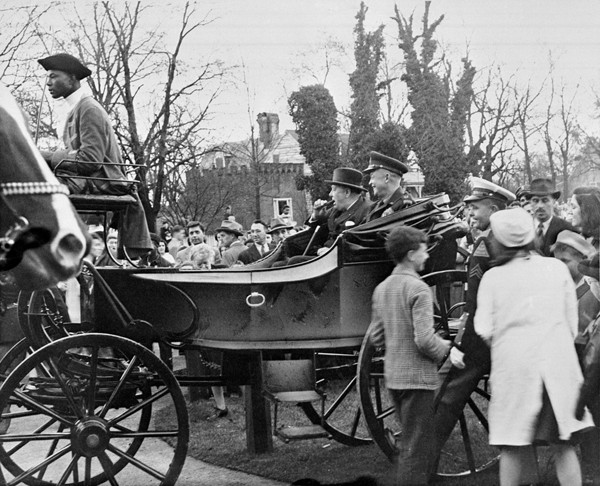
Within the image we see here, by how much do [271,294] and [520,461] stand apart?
1759 mm

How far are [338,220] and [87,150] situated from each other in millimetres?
1994

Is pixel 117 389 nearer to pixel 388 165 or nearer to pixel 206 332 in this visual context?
pixel 206 332

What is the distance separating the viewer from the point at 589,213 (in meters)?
4.92

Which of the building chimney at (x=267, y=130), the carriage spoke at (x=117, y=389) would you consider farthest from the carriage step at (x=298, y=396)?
the building chimney at (x=267, y=130)

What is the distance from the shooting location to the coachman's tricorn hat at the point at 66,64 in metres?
4.81

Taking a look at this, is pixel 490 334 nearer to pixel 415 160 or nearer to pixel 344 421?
pixel 344 421

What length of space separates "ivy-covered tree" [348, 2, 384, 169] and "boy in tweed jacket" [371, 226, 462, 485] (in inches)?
569

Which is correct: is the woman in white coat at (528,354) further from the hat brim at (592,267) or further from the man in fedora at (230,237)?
the man in fedora at (230,237)

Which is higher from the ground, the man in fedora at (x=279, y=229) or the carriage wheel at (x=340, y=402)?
the man in fedora at (x=279, y=229)

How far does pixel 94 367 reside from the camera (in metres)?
4.27

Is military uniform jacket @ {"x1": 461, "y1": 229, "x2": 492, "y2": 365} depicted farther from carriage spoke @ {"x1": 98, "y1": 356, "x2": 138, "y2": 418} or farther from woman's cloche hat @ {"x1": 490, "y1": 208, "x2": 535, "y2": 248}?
carriage spoke @ {"x1": 98, "y1": 356, "x2": 138, "y2": 418}

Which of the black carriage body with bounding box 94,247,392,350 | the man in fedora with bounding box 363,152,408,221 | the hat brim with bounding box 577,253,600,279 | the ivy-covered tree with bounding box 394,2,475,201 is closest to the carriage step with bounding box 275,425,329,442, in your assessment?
the black carriage body with bounding box 94,247,392,350

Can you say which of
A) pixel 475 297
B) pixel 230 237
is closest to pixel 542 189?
pixel 475 297

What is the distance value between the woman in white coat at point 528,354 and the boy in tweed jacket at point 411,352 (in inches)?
14.2
